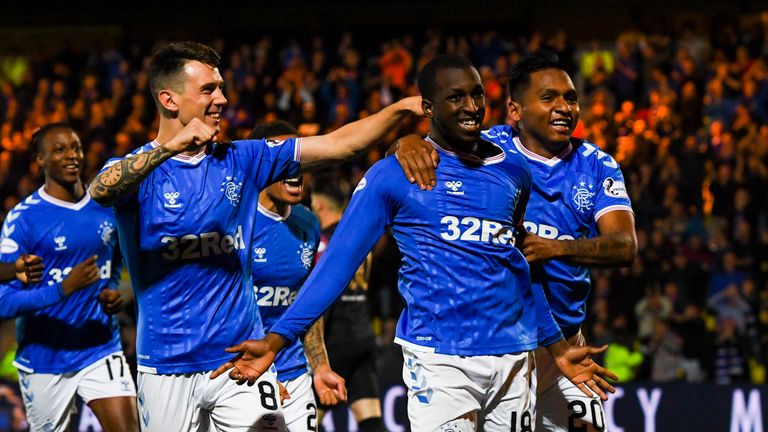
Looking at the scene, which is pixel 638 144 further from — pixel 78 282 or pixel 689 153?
pixel 78 282

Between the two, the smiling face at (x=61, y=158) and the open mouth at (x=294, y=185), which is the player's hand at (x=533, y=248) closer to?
the open mouth at (x=294, y=185)

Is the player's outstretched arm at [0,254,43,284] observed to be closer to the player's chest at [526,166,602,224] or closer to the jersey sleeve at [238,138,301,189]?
the jersey sleeve at [238,138,301,189]

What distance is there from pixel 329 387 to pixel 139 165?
1.85 metres

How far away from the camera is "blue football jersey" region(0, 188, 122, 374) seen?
289 inches

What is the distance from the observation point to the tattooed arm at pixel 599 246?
5113mm

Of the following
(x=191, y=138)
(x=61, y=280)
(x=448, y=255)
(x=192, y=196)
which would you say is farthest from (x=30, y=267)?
(x=448, y=255)

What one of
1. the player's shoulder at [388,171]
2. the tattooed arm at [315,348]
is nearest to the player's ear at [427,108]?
the player's shoulder at [388,171]

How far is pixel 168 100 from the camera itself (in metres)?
5.18

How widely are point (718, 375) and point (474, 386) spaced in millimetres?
8856

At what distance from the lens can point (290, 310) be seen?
4.79 m

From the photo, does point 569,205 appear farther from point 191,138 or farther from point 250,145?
point 191,138

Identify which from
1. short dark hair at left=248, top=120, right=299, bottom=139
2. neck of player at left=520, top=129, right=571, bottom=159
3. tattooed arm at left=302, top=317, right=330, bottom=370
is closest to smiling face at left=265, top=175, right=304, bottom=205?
short dark hair at left=248, top=120, right=299, bottom=139

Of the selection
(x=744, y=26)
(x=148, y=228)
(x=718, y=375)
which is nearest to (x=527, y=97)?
(x=148, y=228)

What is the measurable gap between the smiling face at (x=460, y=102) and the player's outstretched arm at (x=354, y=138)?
0.14m
